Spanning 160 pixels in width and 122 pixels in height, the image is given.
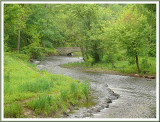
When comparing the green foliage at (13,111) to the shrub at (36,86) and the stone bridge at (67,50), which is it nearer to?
the shrub at (36,86)

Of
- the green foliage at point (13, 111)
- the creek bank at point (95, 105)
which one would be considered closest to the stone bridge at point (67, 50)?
the creek bank at point (95, 105)

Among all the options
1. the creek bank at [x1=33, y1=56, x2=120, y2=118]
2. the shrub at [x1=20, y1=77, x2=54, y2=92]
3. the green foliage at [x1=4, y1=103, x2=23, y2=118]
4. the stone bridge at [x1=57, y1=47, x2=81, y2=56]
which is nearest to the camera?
the green foliage at [x1=4, y1=103, x2=23, y2=118]

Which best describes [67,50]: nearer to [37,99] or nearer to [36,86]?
[36,86]

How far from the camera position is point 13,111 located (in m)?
9.87

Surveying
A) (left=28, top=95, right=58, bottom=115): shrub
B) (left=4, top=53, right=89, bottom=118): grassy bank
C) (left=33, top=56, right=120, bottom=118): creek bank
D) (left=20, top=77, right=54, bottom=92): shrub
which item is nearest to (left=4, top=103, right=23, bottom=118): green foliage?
(left=4, top=53, right=89, bottom=118): grassy bank

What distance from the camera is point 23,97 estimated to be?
11.9 meters

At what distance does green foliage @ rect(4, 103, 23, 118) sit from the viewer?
9.75 meters

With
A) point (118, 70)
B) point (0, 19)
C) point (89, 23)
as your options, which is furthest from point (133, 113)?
A: point (89, 23)

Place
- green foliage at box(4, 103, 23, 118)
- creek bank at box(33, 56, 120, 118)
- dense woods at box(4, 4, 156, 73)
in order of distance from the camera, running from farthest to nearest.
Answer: dense woods at box(4, 4, 156, 73), creek bank at box(33, 56, 120, 118), green foliage at box(4, 103, 23, 118)

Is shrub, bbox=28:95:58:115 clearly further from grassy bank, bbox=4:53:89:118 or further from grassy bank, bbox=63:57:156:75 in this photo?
grassy bank, bbox=63:57:156:75

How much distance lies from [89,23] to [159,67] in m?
25.1

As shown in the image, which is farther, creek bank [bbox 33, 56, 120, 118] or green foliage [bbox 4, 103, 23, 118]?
creek bank [bbox 33, 56, 120, 118]

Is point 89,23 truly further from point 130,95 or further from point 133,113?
point 133,113

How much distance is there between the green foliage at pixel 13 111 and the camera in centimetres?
975
